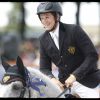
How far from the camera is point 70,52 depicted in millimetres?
6121

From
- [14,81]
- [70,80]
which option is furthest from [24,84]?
[70,80]

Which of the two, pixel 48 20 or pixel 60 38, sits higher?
pixel 48 20

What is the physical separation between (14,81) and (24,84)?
0.12 metres

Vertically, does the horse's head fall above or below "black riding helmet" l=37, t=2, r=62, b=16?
below

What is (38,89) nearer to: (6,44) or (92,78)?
(92,78)

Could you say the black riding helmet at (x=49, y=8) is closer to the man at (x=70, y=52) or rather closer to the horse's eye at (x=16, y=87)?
the man at (x=70, y=52)

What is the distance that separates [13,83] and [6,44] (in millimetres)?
17635

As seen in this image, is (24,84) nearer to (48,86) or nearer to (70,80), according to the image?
(48,86)

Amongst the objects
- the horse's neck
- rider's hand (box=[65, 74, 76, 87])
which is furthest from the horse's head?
rider's hand (box=[65, 74, 76, 87])

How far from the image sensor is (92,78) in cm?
621

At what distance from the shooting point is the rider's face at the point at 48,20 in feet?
19.6

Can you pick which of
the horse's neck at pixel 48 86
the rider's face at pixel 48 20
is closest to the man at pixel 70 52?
the rider's face at pixel 48 20

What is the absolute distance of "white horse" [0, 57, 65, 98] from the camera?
5.28m

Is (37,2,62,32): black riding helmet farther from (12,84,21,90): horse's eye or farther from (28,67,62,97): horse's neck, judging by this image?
(12,84,21,90): horse's eye
